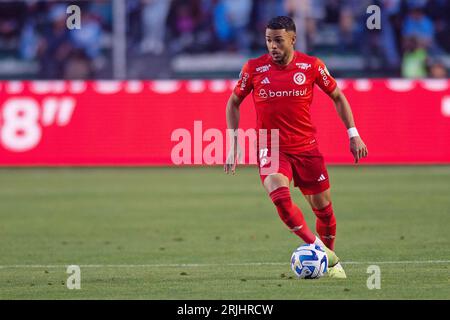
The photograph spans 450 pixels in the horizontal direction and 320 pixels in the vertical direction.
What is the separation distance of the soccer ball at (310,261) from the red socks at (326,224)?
0.66 m

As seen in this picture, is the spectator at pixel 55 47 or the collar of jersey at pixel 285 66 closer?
the collar of jersey at pixel 285 66

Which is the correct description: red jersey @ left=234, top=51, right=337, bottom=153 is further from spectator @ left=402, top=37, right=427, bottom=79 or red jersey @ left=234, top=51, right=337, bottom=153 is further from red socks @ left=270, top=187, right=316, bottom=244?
spectator @ left=402, top=37, right=427, bottom=79

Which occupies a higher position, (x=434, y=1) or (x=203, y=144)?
(x=434, y=1)

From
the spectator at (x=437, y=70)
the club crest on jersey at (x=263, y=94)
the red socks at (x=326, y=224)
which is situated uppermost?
the club crest on jersey at (x=263, y=94)

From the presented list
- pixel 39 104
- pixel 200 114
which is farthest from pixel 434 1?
pixel 39 104

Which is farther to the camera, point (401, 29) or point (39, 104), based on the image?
point (401, 29)

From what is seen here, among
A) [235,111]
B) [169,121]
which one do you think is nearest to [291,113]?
[235,111]

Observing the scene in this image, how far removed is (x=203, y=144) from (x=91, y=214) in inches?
223

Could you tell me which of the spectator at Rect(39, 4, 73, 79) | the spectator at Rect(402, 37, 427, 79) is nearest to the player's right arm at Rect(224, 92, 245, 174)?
the spectator at Rect(402, 37, 427, 79)

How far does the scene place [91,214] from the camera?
15992 millimetres

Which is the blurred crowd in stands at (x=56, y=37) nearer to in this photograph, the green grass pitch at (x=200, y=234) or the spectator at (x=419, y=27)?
the green grass pitch at (x=200, y=234)

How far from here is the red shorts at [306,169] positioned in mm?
10008

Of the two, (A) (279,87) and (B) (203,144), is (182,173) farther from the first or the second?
(A) (279,87)

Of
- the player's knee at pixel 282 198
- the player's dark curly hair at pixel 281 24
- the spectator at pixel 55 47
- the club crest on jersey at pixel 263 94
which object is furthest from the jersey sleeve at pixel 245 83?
the spectator at pixel 55 47
